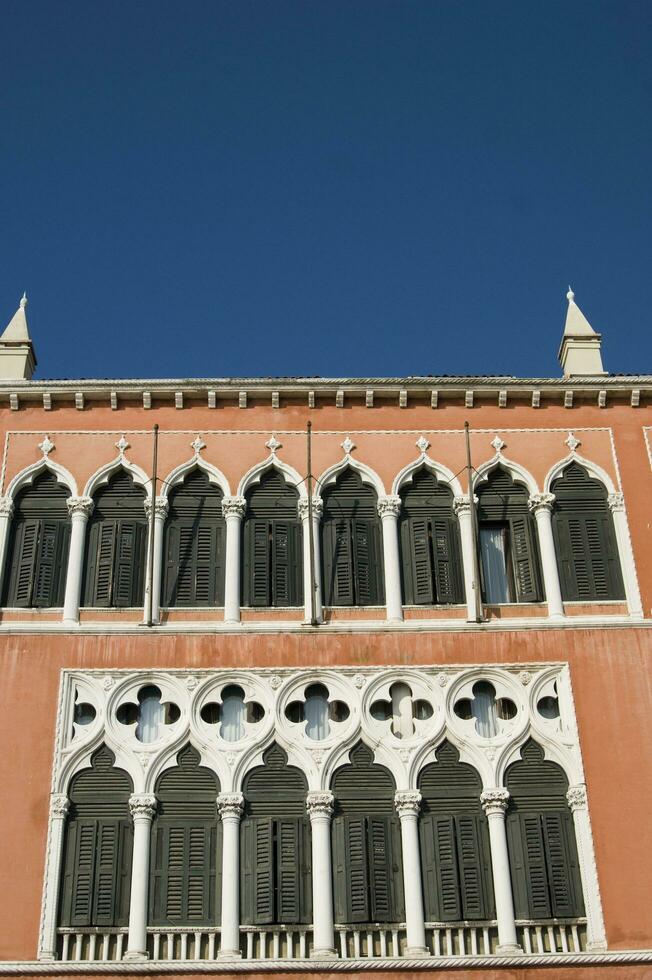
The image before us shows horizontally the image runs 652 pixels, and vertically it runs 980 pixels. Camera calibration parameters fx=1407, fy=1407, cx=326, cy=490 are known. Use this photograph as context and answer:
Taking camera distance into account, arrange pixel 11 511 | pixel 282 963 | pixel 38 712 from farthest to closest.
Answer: pixel 11 511 < pixel 38 712 < pixel 282 963

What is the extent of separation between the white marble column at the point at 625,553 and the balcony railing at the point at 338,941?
478 centimetres

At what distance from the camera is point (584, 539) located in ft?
70.4

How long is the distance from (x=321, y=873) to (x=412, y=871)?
121 cm

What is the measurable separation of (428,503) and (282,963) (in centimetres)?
726

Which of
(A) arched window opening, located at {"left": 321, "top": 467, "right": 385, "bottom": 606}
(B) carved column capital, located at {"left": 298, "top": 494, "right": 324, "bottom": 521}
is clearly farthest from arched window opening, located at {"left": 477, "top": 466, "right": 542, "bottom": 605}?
(B) carved column capital, located at {"left": 298, "top": 494, "right": 324, "bottom": 521}

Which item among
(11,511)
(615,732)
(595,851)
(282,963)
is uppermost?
(11,511)

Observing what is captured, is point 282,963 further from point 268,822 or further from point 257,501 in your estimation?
point 257,501

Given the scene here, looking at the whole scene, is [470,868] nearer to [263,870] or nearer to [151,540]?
[263,870]

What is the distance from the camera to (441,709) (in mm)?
19828

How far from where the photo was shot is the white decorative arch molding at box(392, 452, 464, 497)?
71.0 ft

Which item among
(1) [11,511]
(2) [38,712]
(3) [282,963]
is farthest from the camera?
(1) [11,511]

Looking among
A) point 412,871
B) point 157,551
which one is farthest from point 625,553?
point 157,551

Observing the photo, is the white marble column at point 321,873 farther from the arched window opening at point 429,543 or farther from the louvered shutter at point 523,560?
the louvered shutter at point 523,560

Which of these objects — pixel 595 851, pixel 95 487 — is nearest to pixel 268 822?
pixel 595 851
